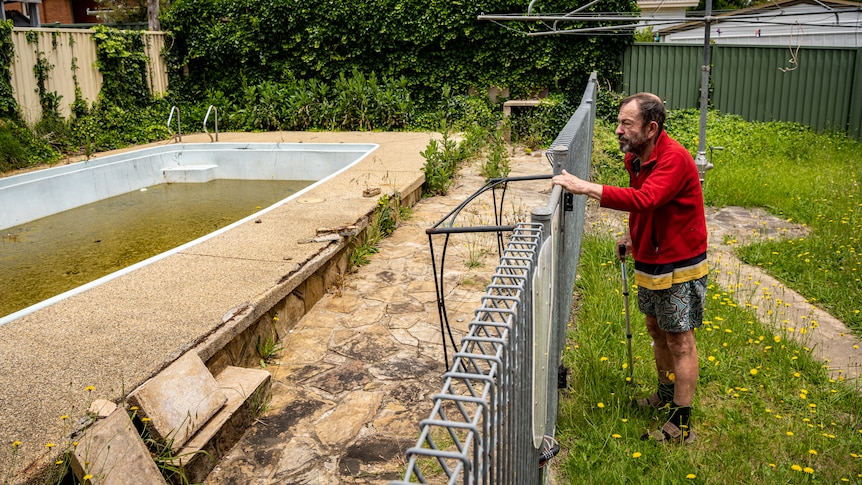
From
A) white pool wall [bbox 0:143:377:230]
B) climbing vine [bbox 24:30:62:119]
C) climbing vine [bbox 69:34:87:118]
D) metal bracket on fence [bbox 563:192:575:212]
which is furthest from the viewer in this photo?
climbing vine [bbox 69:34:87:118]

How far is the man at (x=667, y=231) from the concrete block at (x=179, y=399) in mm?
2072

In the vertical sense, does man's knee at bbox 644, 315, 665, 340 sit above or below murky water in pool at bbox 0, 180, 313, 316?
above

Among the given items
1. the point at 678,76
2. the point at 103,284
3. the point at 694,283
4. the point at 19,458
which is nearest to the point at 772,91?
the point at 678,76

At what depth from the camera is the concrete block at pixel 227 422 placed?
2.95 meters

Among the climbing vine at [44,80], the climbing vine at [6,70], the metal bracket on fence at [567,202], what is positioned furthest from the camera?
the climbing vine at [44,80]

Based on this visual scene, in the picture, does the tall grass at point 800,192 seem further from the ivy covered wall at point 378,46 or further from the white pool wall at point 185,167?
the white pool wall at point 185,167

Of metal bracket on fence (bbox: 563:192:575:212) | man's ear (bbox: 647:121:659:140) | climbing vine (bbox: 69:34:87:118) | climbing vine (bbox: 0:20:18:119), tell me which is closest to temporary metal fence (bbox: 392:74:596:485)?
metal bracket on fence (bbox: 563:192:575:212)

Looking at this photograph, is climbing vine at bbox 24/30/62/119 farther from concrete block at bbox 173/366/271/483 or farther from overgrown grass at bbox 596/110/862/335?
concrete block at bbox 173/366/271/483

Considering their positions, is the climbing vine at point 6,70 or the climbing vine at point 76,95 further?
the climbing vine at point 76,95

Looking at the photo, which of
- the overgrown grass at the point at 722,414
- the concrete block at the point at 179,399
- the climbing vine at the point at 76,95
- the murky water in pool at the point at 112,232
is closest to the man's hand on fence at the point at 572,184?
the overgrown grass at the point at 722,414

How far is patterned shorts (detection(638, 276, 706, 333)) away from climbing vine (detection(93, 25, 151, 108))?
512 inches

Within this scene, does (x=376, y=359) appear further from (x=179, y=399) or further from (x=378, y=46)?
(x=378, y=46)

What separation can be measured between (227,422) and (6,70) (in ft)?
35.1

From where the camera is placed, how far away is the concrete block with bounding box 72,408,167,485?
2494mm
